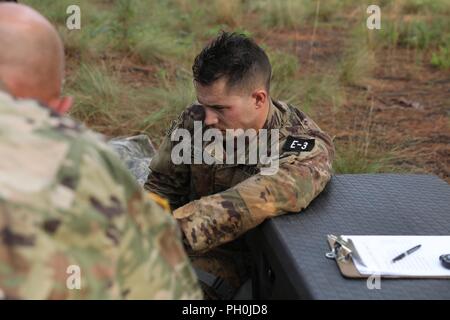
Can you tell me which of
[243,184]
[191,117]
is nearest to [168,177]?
[191,117]

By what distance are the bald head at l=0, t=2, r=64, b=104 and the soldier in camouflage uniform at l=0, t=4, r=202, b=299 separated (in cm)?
5

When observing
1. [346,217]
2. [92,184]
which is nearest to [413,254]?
[346,217]

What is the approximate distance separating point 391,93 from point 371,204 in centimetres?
392

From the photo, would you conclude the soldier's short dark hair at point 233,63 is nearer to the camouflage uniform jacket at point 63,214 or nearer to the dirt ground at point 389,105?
the camouflage uniform jacket at point 63,214

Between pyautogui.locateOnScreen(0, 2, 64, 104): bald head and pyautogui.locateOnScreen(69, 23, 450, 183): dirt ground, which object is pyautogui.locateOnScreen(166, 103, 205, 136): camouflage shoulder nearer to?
pyautogui.locateOnScreen(0, 2, 64, 104): bald head

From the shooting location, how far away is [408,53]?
292 inches

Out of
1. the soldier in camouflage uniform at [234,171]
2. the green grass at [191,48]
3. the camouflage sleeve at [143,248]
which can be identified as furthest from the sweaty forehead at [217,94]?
the green grass at [191,48]

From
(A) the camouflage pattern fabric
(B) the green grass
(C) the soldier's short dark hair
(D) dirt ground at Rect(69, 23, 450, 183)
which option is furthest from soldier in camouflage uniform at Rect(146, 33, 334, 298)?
(D) dirt ground at Rect(69, 23, 450, 183)

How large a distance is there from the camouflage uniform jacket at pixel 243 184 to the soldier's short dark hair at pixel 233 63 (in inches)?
6.0

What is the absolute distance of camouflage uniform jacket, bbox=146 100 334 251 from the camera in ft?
7.27

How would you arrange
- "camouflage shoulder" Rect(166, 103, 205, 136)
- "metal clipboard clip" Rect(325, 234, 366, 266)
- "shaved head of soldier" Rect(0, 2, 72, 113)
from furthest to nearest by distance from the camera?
"camouflage shoulder" Rect(166, 103, 205, 136) → "metal clipboard clip" Rect(325, 234, 366, 266) → "shaved head of soldier" Rect(0, 2, 72, 113)

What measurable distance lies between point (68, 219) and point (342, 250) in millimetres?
1050

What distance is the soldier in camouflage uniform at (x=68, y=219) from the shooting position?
3.51ft

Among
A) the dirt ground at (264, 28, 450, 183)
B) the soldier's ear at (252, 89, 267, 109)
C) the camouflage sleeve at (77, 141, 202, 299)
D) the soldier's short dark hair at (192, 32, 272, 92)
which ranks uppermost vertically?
the soldier's short dark hair at (192, 32, 272, 92)
